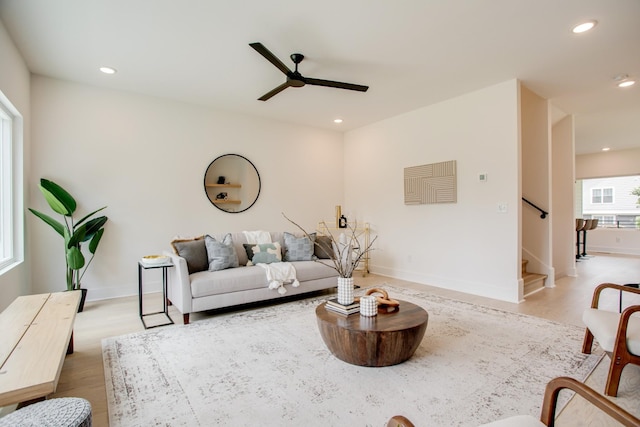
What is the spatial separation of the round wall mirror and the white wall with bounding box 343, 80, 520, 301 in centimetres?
214

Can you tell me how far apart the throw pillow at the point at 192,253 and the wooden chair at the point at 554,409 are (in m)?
3.01

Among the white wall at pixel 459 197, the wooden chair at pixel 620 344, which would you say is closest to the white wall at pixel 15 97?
the wooden chair at pixel 620 344

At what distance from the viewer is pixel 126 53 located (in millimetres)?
3297

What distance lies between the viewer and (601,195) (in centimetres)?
973

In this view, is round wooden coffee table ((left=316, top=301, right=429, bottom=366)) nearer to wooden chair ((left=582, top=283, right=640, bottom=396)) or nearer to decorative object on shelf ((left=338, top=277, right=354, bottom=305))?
decorative object on shelf ((left=338, top=277, right=354, bottom=305))

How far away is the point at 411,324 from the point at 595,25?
3.05 metres

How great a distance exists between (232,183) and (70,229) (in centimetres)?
223

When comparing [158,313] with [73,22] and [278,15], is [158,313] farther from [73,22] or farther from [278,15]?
[278,15]

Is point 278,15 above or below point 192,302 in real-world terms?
above

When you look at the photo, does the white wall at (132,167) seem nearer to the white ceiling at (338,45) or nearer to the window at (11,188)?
the white ceiling at (338,45)

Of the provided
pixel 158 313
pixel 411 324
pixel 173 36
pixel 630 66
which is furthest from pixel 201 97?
pixel 630 66

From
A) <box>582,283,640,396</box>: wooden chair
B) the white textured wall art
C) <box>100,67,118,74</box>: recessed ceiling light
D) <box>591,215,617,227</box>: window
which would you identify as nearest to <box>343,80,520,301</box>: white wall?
the white textured wall art

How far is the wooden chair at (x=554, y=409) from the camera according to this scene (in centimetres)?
96

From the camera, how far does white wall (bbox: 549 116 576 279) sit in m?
5.48
